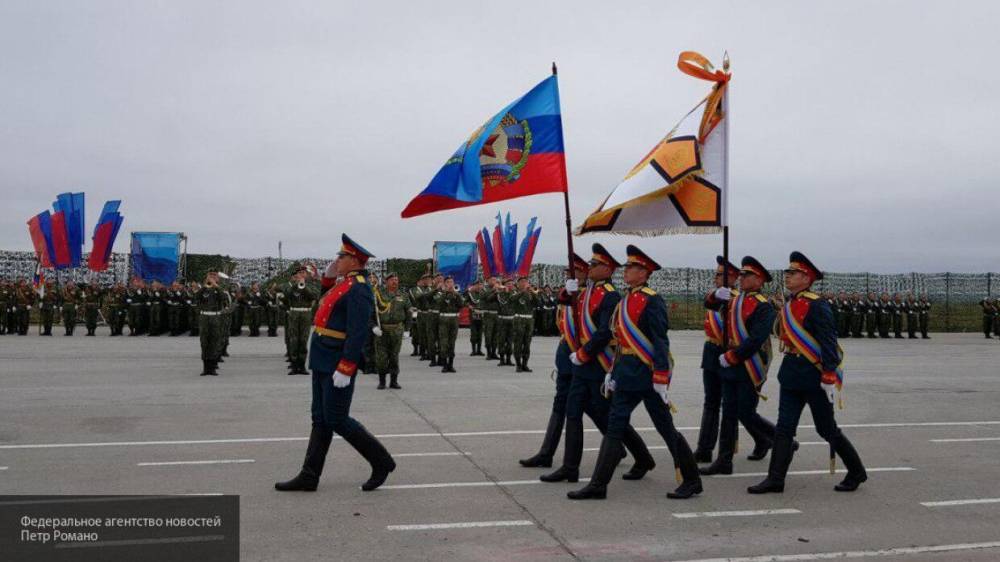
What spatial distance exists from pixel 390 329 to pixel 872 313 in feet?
83.0

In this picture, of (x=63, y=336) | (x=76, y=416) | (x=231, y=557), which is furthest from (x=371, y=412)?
(x=63, y=336)

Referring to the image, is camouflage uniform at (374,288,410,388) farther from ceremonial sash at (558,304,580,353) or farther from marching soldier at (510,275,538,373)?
ceremonial sash at (558,304,580,353)

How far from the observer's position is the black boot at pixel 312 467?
21.6 feet

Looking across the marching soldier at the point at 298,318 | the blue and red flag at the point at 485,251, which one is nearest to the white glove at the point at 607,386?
the marching soldier at the point at 298,318

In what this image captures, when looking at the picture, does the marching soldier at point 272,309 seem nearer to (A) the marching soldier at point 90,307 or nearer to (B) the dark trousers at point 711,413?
(A) the marching soldier at point 90,307

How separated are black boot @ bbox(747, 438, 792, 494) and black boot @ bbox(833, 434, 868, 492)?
1.27 ft

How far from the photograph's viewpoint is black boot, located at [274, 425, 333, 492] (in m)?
6.59

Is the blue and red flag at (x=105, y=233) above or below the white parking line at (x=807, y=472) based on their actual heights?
above

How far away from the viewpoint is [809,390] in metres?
6.79

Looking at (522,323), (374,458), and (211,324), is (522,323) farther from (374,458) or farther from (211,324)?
(374,458)

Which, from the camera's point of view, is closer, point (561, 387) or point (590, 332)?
point (590, 332)

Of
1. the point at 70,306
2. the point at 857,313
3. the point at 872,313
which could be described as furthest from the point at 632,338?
the point at 872,313

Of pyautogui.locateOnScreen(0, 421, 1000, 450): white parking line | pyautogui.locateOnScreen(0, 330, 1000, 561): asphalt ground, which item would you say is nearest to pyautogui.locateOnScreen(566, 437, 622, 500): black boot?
pyautogui.locateOnScreen(0, 330, 1000, 561): asphalt ground

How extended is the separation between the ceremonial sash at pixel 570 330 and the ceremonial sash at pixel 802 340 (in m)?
1.66
